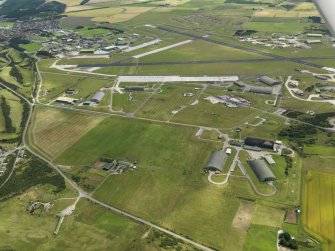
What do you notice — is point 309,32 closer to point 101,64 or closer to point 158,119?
point 101,64

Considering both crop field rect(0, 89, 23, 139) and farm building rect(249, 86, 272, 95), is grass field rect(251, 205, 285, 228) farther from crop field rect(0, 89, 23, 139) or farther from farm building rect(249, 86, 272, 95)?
crop field rect(0, 89, 23, 139)

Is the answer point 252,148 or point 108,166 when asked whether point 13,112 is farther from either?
point 252,148

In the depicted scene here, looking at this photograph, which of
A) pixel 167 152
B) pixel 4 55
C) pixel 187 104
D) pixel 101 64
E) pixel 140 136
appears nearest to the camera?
pixel 167 152

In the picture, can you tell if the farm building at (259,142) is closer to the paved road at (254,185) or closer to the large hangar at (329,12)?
the paved road at (254,185)

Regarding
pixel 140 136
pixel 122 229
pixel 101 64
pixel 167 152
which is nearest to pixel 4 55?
pixel 101 64

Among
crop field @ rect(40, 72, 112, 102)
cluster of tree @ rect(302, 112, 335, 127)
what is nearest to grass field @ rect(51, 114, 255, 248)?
crop field @ rect(40, 72, 112, 102)

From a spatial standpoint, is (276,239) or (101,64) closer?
(276,239)

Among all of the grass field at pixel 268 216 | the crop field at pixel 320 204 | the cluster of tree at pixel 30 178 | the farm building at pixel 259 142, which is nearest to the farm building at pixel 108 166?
the cluster of tree at pixel 30 178
